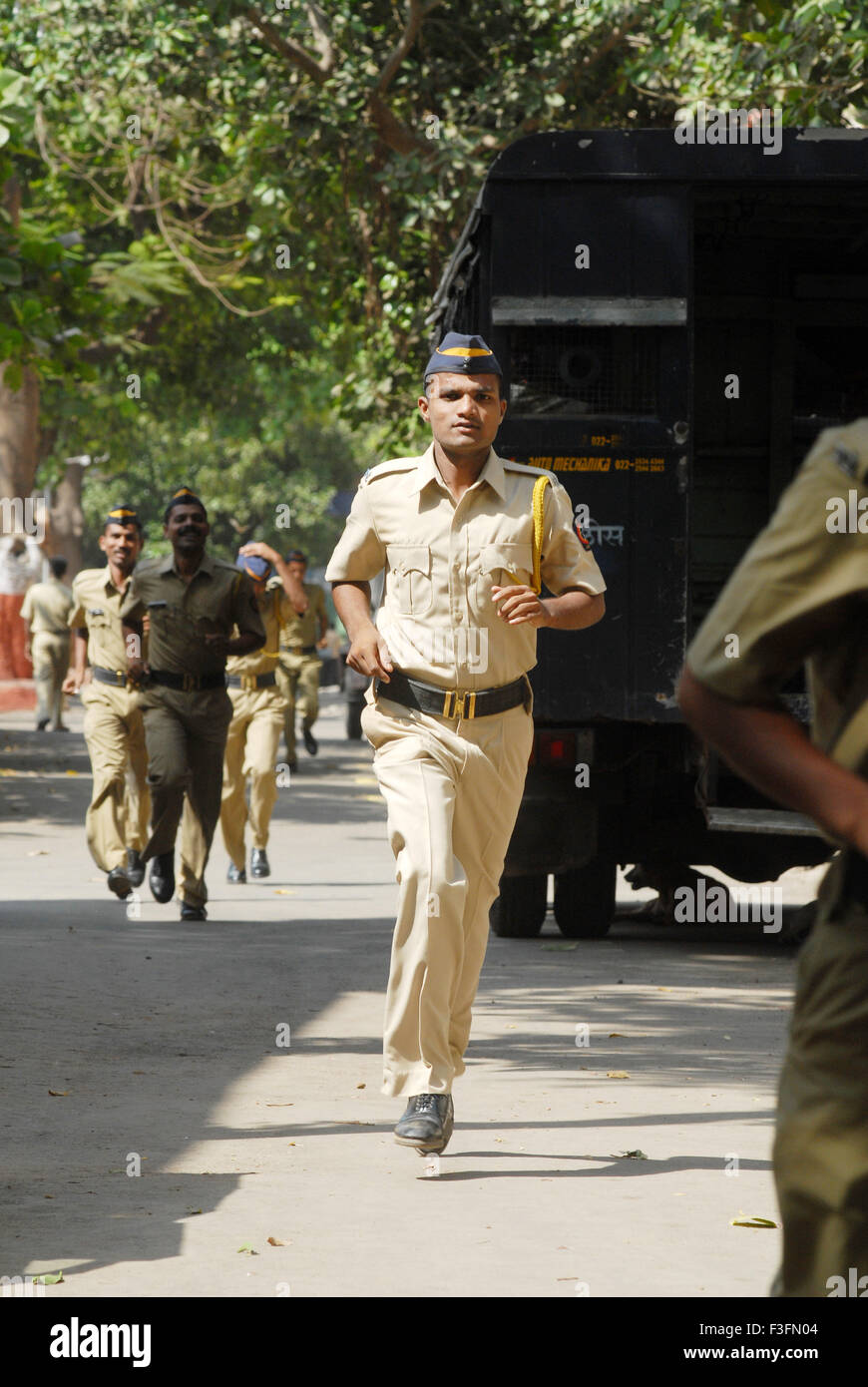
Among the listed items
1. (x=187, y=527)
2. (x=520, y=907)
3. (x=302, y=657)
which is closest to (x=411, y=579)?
(x=520, y=907)

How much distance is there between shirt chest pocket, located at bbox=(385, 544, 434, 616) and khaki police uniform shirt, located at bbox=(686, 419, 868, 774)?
11.7ft

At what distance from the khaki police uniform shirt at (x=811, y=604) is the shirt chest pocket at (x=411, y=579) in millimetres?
3552

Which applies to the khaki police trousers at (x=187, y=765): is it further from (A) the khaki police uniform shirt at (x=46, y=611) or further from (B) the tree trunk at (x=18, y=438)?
(B) the tree trunk at (x=18, y=438)

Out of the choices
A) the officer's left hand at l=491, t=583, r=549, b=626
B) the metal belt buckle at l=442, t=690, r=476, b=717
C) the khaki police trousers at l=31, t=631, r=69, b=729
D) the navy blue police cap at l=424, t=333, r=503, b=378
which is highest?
the navy blue police cap at l=424, t=333, r=503, b=378

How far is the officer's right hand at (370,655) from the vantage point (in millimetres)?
6012

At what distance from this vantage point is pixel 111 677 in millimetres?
12086

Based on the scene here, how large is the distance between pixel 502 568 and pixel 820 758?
12.1ft

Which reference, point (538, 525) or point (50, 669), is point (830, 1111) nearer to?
point (538, 525)

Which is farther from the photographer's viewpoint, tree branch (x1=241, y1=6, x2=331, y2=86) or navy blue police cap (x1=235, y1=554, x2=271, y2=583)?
tree branch (x1=241, y1=6, x2=331, y2=86)

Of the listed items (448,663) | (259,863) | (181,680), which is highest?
(448,663)

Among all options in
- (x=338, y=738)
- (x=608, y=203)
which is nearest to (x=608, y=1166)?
(x=608, y=203)

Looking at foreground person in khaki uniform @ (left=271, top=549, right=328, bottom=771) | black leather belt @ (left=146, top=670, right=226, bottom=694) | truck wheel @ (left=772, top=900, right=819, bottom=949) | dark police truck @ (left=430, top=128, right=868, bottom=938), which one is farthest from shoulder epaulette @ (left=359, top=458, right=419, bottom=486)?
foreground person in khaki uniform @ (left=271, top=549, right=328, bottom=771)

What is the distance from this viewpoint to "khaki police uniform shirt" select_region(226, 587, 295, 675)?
1320 centimetres

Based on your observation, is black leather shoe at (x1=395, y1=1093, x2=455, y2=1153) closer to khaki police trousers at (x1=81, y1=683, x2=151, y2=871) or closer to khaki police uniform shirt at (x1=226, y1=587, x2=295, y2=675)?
khaki police trousers at (x1=81, y1=683, x2=151, y2=871)
